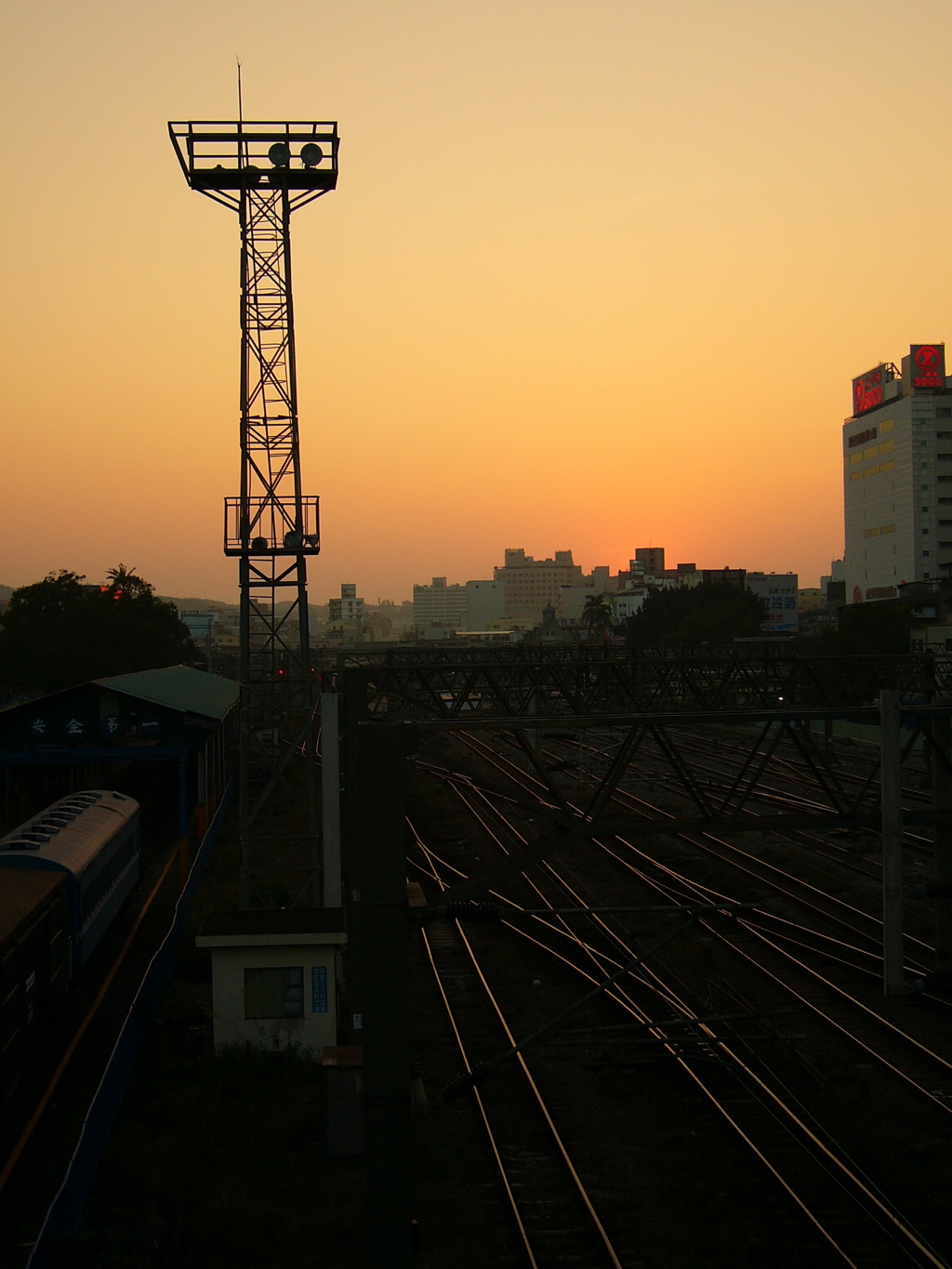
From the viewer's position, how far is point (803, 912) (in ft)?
67.4

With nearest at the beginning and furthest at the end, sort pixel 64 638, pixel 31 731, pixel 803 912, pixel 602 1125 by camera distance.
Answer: pixel 602 1125, pixel 803 912, pixel 31 731, pixel 64 638

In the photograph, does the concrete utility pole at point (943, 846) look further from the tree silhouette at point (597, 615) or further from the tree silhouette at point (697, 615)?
the tree silhouette at point (597, 615)

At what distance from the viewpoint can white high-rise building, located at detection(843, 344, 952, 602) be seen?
80.6 meters

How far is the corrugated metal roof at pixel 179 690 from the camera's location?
27703mm

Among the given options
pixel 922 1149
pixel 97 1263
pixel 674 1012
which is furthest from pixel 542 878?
pixel 97 1263

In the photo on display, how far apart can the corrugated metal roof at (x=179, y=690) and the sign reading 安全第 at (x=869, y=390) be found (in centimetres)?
6230

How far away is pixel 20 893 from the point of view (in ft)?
45.1

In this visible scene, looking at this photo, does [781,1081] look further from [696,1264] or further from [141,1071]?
[141,1071]

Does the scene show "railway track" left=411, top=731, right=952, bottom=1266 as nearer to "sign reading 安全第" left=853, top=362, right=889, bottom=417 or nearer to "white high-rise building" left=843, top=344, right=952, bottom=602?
"white high-rise building" left=843, top=344, right=952, bottom=602

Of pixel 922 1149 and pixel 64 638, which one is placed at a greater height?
pixel 64 638

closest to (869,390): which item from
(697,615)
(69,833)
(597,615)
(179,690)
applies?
(697,615)

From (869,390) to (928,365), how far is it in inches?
249

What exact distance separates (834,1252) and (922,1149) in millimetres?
2191

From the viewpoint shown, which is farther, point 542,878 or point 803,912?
point 542,878
